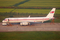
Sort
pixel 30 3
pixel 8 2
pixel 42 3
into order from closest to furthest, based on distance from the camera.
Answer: pixel 42 3 → pixel 30 3 → pixel 8 2

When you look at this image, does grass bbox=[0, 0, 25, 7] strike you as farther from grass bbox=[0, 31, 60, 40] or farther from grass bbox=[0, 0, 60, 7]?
grass bbox=[0, 31, 60, 40]

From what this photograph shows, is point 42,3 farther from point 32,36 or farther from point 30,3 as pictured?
point 32,36

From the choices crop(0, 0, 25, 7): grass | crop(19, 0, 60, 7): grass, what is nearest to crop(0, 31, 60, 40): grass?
crop(19, 0, 60, 7): grass

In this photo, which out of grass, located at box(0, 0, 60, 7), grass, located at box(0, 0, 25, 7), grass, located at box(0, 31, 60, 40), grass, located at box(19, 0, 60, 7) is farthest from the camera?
grass, located at box(0, 0, 25, 7)

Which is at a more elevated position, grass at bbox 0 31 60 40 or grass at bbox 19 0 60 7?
grass at bbox 19 0 60 7

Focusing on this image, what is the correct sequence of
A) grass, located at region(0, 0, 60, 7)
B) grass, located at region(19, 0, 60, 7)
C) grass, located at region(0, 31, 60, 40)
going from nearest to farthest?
grass, located at region(0, 31, 60, 40) → grass, located at region(19, 0, 60, 7) → grass, located at region(0, 0, 60, 7)

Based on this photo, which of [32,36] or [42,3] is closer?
[32,36]

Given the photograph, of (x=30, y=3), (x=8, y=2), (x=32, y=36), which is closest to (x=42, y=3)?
(x=30, y=3)

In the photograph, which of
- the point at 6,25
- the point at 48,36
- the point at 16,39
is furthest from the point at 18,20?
the point at 48,36

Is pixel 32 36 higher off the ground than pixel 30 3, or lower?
lower

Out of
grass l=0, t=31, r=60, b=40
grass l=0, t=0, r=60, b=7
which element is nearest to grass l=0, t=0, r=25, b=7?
grass l=0, t=0, r=60, b=7

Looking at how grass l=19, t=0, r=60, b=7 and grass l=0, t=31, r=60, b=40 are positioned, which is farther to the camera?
grass l=19, t=0, r=60, b=7

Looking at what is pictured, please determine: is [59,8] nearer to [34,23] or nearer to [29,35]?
[34,23]
